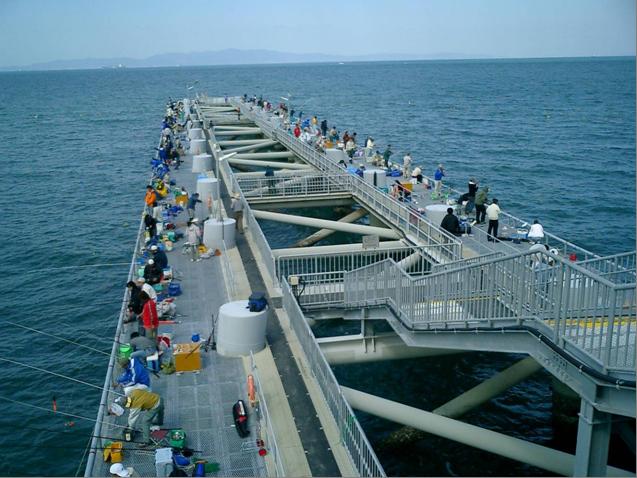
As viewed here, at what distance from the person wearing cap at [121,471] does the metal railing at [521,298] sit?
725cm

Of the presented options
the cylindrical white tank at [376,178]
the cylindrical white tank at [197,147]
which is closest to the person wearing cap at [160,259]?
the cylindrical white tank at [376,178]

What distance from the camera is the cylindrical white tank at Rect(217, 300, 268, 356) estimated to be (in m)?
15.4

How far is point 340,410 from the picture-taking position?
11.9 meters

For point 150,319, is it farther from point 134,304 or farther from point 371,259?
point 371,259

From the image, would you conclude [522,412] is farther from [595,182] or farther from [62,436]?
[595,182]

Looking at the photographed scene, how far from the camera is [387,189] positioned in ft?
103

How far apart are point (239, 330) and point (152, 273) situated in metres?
5.35

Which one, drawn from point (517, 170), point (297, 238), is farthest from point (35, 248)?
point (517, 170)

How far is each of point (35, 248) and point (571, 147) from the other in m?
60.0

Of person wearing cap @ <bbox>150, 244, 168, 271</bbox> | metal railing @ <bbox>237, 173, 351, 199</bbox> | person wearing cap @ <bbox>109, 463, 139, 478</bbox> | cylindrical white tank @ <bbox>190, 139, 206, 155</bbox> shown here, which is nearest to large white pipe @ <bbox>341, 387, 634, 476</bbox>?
person wearing cap @ <bbox>109, 463, 139, 478</bbox>

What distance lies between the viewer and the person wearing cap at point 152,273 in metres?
19.7

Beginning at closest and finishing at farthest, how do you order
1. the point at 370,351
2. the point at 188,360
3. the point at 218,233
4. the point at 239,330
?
the point at 188,360 < the point at 239,330 < the point at 370,351 < the point at 218,233

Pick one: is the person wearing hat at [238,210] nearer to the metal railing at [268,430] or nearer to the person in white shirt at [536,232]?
the person in white shirt at [536,232]

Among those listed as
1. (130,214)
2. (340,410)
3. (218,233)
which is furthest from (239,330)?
(130,214)
